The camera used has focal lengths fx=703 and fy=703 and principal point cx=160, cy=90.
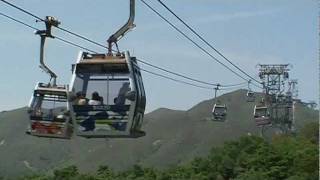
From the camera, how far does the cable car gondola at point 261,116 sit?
4547 centimetres

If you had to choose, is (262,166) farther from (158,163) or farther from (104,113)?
(158,163)

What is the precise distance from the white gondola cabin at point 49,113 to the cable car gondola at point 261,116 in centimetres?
2794

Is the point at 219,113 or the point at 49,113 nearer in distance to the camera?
the point at 49,113

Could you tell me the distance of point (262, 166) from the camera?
Result: 82.2 meters

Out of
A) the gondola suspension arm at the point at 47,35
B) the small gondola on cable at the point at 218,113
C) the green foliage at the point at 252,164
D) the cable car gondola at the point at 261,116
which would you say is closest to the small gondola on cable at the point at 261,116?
the cable car gondola at the point at 261,116

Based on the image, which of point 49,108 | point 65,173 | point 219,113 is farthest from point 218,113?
point 65,173

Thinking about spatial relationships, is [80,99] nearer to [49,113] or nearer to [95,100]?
[95,100]

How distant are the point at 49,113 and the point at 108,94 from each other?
2467 mm

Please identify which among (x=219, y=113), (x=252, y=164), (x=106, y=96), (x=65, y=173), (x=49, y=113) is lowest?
(x=65, y=173)

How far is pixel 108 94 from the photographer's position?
1675 cm

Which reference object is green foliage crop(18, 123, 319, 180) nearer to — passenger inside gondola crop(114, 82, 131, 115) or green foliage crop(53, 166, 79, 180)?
green foliage crop(53, 166, 79, 180)

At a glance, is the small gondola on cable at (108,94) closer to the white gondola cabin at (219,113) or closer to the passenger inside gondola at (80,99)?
the passenger inside gondola at (80,99)

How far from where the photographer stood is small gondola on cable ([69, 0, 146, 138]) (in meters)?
16.3

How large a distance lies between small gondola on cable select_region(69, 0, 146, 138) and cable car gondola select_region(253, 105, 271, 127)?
29.3 meters
